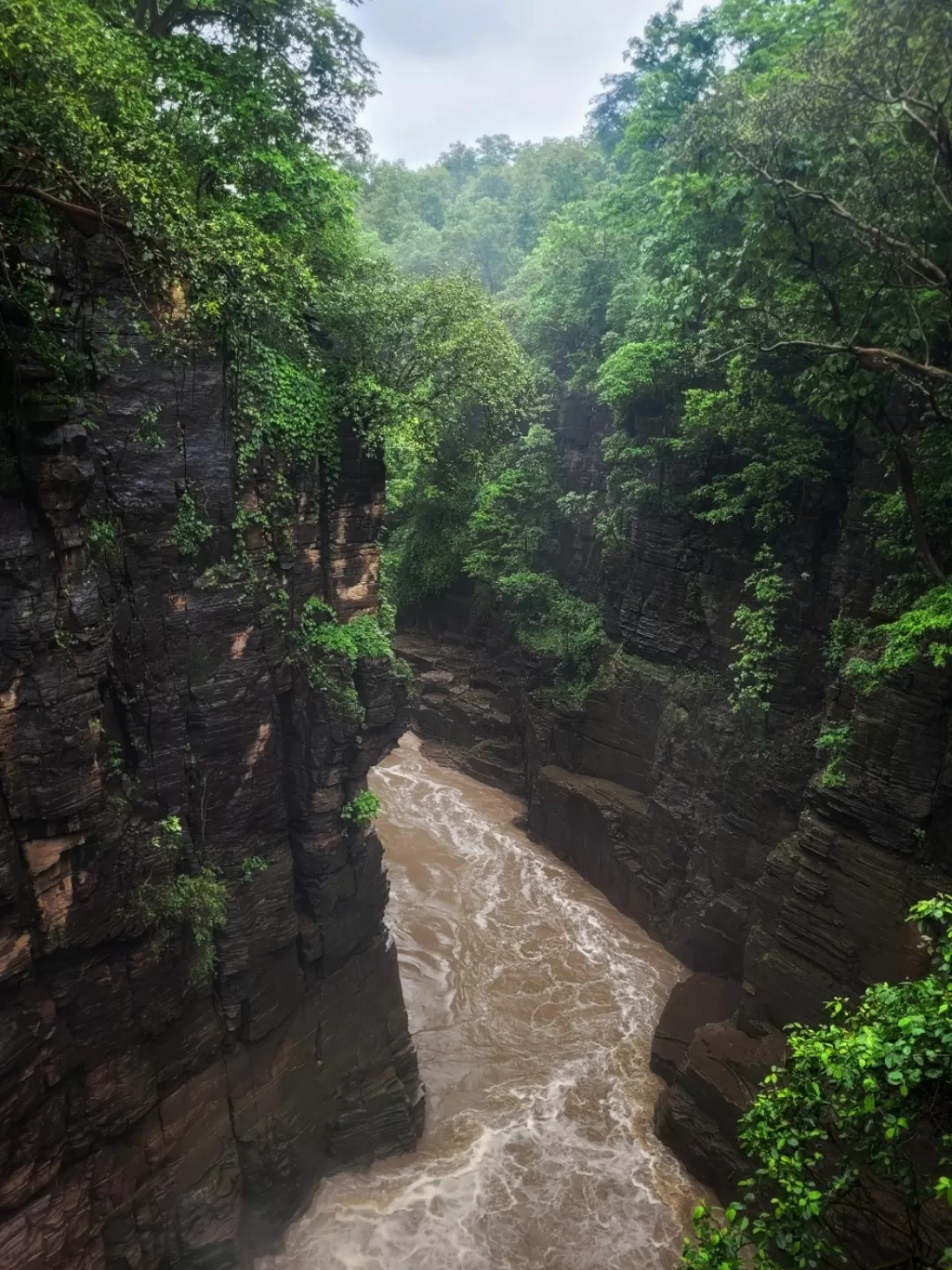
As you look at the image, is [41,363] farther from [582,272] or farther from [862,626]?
[582,272]

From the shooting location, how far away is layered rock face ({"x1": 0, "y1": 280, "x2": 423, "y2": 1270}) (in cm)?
823

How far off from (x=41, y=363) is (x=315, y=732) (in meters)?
6.35

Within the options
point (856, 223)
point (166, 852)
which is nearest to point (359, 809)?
point (166, 852)

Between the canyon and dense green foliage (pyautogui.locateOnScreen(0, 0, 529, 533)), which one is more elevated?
dense green foliage (pyautogui.locateOnScreen(0, 0, 529, 533))

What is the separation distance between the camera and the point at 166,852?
32.9ft

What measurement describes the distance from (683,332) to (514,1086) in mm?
16621

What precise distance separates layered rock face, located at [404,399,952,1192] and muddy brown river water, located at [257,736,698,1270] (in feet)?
3.08

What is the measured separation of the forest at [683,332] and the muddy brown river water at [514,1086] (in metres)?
1.86

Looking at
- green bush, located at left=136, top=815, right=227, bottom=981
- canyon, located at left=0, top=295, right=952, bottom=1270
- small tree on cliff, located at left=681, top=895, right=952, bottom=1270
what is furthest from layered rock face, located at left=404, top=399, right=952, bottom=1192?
green bush, located at left=136, top=815, right=227, bottom=981

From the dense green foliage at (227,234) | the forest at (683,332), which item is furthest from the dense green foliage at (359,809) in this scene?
the dense green foliage at (227,234)

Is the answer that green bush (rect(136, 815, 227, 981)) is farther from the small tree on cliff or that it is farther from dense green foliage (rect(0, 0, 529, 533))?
the small tree on cliff

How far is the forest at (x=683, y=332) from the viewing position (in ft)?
21.8

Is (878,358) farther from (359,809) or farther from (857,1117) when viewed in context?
(359,809)

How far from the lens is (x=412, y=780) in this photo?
24.8 metres
